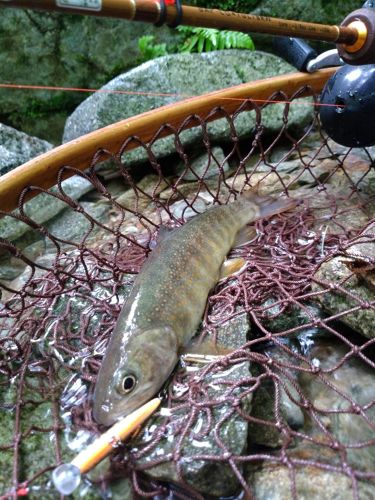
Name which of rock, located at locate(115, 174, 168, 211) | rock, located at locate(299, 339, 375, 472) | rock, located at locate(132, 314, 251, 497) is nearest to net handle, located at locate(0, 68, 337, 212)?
rock, located at locate(132, 314, 251, 497)

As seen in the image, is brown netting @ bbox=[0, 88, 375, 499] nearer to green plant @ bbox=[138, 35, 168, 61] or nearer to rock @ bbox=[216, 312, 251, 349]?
rock @ bbox=[216, 312, 251, 349]

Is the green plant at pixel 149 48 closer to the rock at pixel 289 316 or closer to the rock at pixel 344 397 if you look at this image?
the rock at pixel 289 316

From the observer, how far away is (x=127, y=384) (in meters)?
1.98

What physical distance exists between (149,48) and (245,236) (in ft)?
12.0

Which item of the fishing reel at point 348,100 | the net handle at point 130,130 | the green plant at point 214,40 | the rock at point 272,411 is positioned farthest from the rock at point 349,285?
the green plant at point 214,40

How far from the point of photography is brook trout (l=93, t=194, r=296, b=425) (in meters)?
1.98

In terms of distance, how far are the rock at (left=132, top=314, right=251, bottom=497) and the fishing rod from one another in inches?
57.5

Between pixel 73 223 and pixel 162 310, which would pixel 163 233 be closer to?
pixel 162 310

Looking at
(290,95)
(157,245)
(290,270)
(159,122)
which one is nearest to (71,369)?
(157,245)

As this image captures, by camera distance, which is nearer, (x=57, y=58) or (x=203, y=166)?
(x=203, y=166)

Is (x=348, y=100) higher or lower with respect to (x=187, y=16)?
lower

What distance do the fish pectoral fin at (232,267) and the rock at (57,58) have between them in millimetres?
4165

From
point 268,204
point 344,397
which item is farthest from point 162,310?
point 268,204

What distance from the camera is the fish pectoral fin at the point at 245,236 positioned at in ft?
9.93
